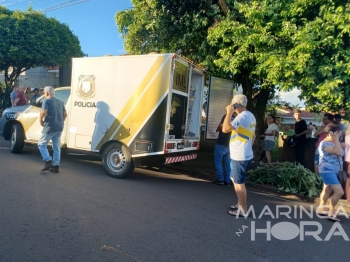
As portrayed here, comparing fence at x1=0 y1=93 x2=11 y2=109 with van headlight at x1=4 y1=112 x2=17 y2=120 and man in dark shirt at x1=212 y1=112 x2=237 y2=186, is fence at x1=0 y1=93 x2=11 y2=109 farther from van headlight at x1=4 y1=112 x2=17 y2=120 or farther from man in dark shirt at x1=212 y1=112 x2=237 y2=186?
man in dark shirt at x1=212 y1=112 x2=237 y2=186

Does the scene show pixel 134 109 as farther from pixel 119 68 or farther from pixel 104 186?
pixel 104 186

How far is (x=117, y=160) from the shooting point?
6.92 m

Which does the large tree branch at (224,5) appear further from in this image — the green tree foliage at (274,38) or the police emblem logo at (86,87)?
the police emblem logo at (86,87)

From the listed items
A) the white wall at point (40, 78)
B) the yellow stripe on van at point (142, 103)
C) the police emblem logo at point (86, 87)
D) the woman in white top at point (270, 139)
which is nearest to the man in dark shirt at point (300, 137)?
the woman in white top at point (270, 139)

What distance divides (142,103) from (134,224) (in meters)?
2.81

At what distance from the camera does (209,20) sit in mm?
8422

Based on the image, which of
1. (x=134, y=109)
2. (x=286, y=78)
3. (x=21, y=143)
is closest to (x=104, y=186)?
(x=134, y=109)

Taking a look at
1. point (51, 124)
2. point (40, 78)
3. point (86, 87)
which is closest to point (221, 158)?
point (86, 87)

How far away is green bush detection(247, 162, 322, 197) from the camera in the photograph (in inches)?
271

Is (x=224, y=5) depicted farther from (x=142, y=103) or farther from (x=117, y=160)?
(x=117, y=160)

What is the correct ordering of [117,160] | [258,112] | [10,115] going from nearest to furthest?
[117,160], [10,115], [258,112]

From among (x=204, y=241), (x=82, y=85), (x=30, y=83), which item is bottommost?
(x=204, y=241)

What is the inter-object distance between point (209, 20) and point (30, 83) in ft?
82.5

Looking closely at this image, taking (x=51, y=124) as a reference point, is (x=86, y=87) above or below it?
above
